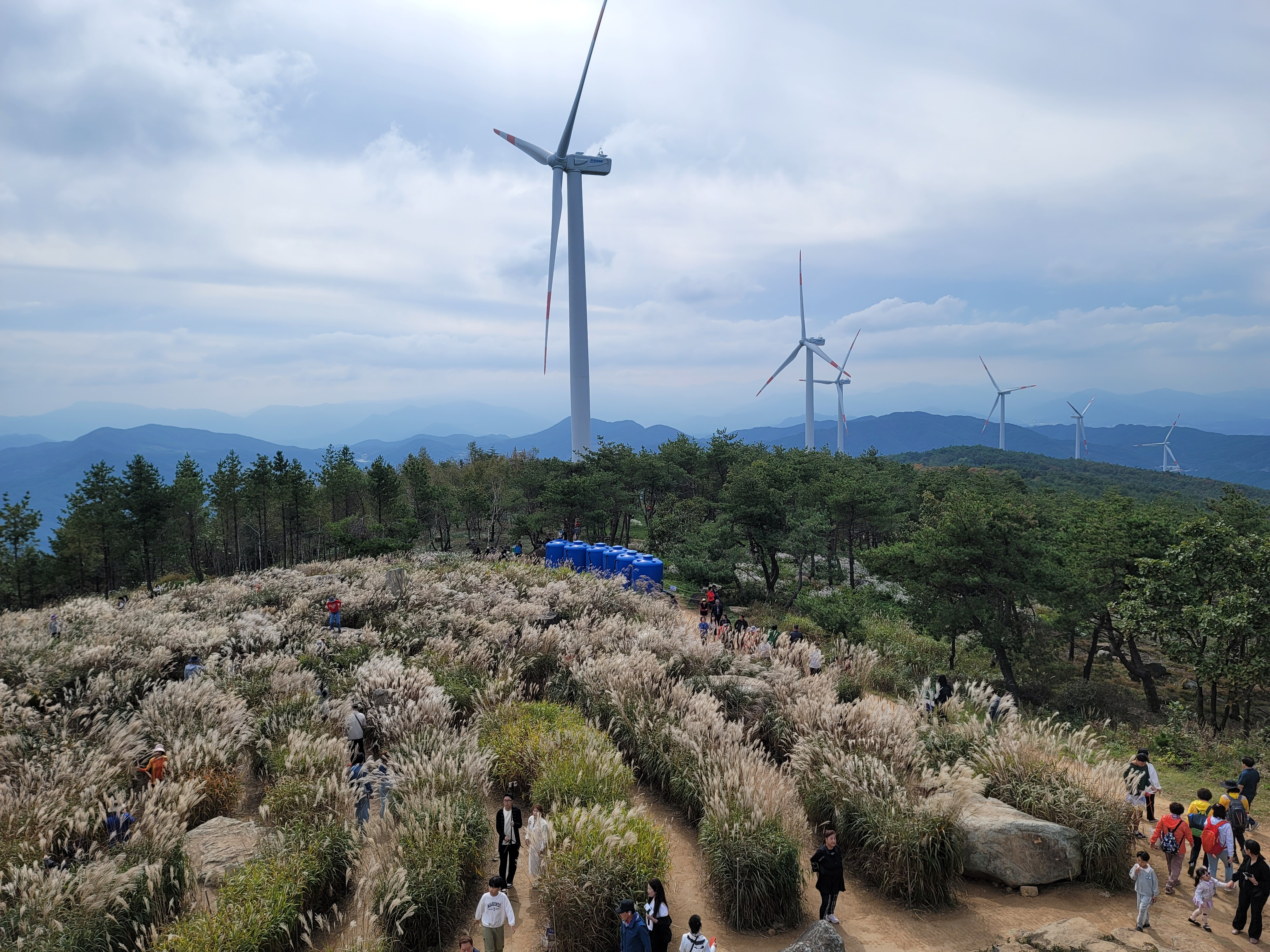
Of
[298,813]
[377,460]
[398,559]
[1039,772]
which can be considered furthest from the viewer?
[377,460]

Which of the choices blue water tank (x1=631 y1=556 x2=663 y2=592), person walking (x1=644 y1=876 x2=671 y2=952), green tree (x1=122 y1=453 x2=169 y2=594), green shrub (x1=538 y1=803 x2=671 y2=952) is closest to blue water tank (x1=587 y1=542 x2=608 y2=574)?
blue water tank (x1=631 y1=556 x2=663 y2=592)

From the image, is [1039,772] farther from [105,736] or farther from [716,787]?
[105,736]

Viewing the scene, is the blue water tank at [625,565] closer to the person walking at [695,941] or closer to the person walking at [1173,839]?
the person walking at [1173,839]

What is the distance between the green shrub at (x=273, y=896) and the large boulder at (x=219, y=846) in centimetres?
34

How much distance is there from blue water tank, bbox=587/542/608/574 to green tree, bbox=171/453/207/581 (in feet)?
103

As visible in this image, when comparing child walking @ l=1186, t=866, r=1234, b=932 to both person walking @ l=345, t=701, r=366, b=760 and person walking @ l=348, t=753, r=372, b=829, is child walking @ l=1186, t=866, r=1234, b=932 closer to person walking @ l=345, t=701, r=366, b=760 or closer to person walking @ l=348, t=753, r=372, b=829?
person walking @ l=348, t=753, r=372, b=829

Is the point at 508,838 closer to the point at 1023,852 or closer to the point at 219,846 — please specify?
the point at 219,846

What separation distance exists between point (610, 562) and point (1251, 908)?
2231cm

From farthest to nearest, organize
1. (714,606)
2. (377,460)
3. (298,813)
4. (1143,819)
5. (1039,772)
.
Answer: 1. (377,460)
2. (714,606)
3. (1143,819)
4. (1039,772)
5. (298,813)

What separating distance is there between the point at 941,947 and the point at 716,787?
3.05m

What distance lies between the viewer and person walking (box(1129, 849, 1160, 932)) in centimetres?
743

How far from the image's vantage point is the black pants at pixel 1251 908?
24.2 feet

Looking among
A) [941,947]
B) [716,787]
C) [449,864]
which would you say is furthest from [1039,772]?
[449,864]

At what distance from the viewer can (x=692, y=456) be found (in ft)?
173
